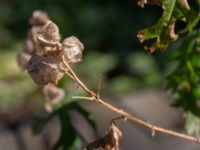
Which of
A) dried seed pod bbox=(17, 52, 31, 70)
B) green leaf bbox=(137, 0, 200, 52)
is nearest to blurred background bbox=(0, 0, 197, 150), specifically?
dried seed pod bbox=(17, 52, 31, 70)

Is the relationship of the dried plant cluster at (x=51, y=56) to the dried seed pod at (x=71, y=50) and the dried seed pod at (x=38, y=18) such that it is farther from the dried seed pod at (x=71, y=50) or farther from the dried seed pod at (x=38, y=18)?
the dried seed pod at (x=38, y=18)

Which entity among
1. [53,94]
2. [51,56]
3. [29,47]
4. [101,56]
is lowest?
[101,56]

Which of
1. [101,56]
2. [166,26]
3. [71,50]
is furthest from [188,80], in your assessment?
[101,56]

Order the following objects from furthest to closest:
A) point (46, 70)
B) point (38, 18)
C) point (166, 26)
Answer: point (38, 18) → point (166, 26) → point (46, 70)

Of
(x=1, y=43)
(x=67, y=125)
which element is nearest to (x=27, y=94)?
(x=1, y=43)

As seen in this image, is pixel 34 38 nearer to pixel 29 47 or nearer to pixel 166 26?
pixel 29 47

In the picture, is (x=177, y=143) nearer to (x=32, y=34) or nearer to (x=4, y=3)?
(x=4, y=3)

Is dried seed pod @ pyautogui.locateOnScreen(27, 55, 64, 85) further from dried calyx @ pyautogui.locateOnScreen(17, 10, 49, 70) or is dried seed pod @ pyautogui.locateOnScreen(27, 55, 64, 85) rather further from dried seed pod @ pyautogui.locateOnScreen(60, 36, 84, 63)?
dried calyx @ pyautogui.locateOnScreen(17, 10, 49, 70)
